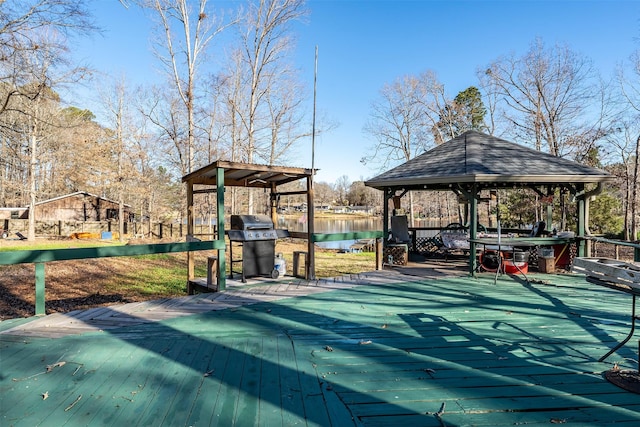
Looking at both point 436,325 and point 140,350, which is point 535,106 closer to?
point 436,325

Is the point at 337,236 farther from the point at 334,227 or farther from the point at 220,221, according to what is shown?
the point at 334,227

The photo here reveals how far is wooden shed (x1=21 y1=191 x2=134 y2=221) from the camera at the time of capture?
2678 cm

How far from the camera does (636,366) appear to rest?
8.46 ft

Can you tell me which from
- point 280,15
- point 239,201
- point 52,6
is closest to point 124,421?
point 52,6

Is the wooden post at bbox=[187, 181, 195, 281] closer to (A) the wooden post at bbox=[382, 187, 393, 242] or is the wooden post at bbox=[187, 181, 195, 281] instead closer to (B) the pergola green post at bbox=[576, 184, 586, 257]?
(A) the wooden post at bbox=[382, 187, 393, 242]

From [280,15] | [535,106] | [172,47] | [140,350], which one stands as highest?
[280,15]

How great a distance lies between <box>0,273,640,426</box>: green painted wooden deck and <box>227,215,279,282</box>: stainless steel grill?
1.39 m

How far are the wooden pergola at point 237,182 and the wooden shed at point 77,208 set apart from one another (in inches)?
981

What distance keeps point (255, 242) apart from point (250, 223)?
1.07 ft

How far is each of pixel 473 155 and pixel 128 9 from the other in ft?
23.3

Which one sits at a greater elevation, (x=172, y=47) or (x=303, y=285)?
(x=172, y=47)

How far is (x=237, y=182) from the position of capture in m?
6.57

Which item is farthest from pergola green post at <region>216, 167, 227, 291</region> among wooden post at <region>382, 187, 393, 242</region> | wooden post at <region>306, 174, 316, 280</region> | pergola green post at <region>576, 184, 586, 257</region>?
pergola green post at <region>576, 184, 586, 257</region>

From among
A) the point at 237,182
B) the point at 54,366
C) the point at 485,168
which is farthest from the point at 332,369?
the point at 485,168
